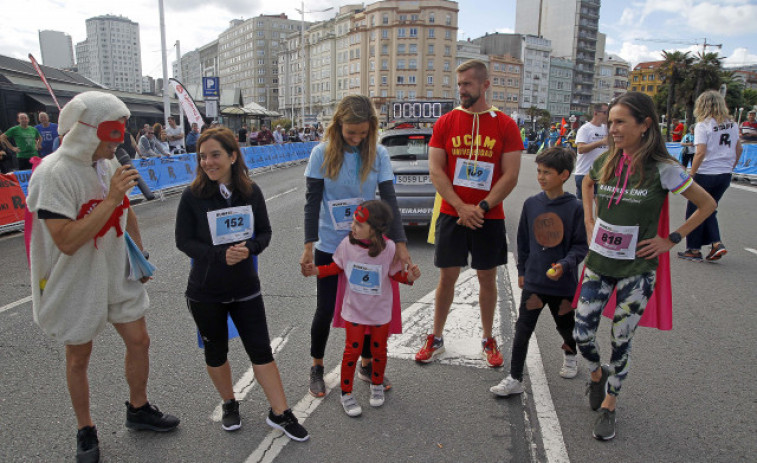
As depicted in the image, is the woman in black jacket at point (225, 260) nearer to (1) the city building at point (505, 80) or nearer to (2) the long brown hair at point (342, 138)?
(2) the long brown hair at point (342, 138)

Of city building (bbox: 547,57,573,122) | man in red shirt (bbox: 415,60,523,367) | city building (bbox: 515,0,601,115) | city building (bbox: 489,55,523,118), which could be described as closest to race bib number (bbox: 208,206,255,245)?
man in red shirt (bbox: 415,60,523,367)

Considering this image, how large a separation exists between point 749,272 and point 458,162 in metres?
4.78

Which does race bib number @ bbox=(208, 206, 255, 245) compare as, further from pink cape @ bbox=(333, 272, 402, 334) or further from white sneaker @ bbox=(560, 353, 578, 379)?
white sneaker @ bbox=(560, 353, 578, 379)

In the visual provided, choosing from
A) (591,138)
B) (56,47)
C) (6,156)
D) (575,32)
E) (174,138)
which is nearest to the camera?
(591,138)

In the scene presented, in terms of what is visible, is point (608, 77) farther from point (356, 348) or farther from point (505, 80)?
point (356, 348)

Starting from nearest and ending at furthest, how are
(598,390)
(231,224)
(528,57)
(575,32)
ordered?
(231,224), (598,390), (528,57), (575,32)

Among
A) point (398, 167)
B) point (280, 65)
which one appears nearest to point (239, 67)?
point (280, 65)

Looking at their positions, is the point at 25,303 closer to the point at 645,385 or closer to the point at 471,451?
the point at 471,451

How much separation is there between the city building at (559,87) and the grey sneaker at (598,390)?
125m

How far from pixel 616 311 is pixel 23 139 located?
1372cm

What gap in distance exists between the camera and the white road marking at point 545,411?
8.38ft

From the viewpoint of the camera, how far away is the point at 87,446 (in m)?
2.46

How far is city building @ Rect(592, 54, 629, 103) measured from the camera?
133 m

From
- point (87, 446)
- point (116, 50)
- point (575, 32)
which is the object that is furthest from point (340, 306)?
point (575, 32)
